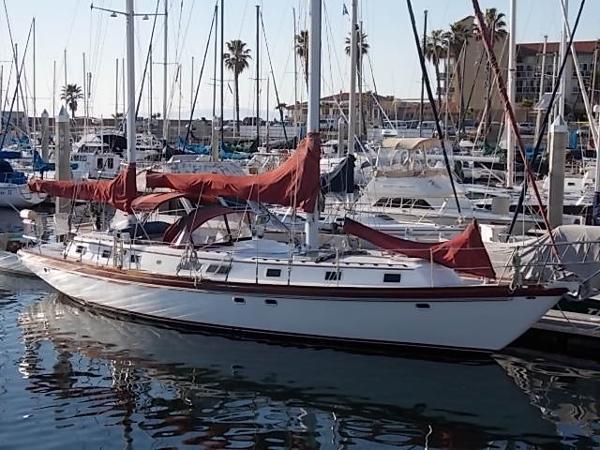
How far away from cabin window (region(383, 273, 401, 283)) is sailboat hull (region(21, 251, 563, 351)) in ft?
1.14

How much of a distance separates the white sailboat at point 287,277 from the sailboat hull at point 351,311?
0.02m

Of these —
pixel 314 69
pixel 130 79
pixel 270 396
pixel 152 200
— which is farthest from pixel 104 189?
pixel 270 396

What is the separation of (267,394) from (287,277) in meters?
2.86

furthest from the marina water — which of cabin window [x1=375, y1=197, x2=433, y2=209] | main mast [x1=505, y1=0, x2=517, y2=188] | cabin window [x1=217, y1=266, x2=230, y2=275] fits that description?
main mast [x1=505, y1=0, x2=517, y2=188]

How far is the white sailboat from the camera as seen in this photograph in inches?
596

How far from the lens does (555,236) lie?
53.8ft

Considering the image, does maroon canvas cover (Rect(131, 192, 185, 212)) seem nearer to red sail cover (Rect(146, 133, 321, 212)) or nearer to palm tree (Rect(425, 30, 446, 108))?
red sail cover (Rect(146, 133, 321, 212))

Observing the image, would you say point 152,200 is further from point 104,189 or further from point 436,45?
point 436,45

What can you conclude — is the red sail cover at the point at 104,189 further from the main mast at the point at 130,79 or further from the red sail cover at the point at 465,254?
the red sail cover at the point at 465,254

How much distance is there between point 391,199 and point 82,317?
1181cm

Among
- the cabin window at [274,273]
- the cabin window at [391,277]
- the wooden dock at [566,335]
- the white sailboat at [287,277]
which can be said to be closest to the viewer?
the white sailboat at [287,277]

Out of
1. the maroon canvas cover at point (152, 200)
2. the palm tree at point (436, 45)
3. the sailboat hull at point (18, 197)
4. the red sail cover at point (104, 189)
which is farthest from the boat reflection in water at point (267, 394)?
the palm tree at point (436, 45)

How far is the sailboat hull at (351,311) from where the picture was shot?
1488cm

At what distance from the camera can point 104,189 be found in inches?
797
